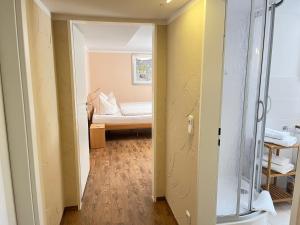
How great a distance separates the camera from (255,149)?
7.25ft

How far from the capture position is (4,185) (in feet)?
4.07

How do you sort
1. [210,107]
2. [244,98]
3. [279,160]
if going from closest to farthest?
[210,107] < [244,98] < [279,160]

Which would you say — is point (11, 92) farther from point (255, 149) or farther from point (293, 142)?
point (293, 142)

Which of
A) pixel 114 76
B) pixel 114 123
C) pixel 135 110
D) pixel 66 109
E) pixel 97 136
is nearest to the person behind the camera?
pixel 66 109

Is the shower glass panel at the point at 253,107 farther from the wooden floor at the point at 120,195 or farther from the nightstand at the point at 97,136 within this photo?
the nightstand at the point at 97,136

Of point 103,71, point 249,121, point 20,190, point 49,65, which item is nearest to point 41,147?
point 20,190

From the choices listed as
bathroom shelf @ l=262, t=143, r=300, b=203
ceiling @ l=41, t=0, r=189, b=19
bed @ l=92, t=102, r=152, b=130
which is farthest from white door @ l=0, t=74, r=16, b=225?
bed @ l=92, t=102, r=152, b=130

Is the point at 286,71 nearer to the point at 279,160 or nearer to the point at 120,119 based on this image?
the point at 279,160

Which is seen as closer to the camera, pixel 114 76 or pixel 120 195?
pixel 120 195

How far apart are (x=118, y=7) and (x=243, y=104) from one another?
1.47m

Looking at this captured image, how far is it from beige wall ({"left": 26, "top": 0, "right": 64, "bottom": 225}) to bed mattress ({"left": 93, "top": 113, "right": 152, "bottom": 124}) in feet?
8.55

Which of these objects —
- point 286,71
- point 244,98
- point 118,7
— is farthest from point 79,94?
point 286,71

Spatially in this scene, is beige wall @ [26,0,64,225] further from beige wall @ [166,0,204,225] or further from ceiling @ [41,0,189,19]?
beige wall @ [166,0,204,225]

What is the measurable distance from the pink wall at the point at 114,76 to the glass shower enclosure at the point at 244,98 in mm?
4558
